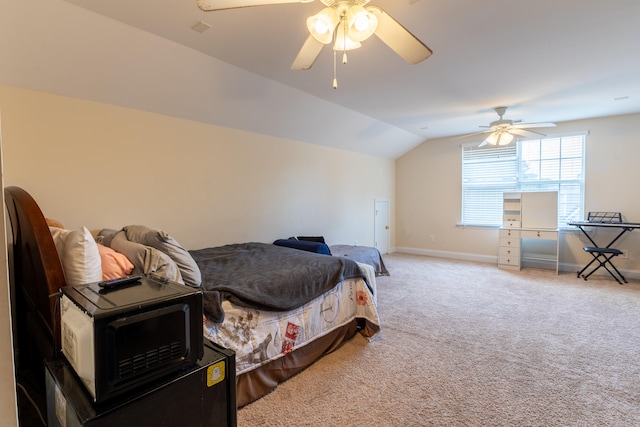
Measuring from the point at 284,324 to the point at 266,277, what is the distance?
366mm

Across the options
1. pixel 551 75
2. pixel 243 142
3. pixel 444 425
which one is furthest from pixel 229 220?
pixel 551 75

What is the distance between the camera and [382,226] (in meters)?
6.71

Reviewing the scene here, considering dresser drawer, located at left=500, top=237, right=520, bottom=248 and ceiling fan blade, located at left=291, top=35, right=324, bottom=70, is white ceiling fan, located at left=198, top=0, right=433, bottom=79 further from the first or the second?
dresser drawer, located at left=500, top=237, right=520, bottom=248

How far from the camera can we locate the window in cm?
520

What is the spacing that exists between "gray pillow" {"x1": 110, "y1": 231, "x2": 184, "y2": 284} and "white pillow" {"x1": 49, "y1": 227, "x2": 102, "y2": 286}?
23 cm

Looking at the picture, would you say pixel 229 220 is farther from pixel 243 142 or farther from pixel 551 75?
pixel 551 75

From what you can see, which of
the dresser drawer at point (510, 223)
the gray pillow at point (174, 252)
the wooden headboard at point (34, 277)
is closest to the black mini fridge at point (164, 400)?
the wooden headboard at point (34, 277)

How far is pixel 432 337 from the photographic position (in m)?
2.82

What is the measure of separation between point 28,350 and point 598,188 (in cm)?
730

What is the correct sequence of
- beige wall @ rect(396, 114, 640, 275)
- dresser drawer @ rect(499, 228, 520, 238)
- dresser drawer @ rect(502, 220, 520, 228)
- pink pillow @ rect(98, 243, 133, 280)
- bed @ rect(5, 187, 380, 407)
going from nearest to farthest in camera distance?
1. bed @ rect(5, 187, 380, 407)
2. pink pillow @ rect(98, 243, 133, 280)
3. beige wall @ rect(396, 114, 640, 275)
4. dresser drawer @ rect(499, 228, 520, 238)
5. dresser drawer @ rect(502, 220, 520, 228)

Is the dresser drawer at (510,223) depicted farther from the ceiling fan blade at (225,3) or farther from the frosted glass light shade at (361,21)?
the ceiling fan blade at (225,3)

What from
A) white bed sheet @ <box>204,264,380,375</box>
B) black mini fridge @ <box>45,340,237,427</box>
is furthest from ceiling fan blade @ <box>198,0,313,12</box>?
white bed sheet @ <box>204,264,380,375</box>

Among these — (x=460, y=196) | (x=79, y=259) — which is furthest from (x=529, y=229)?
(x=79, y=259)

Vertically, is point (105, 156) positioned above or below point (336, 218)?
above
